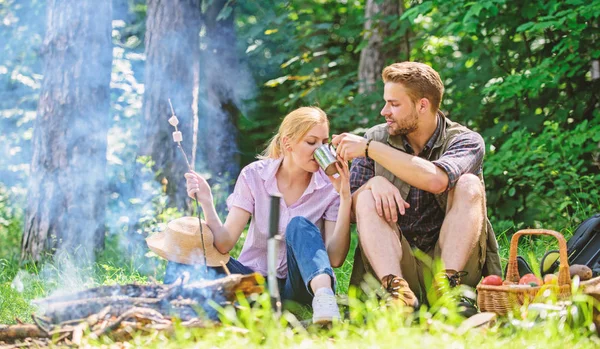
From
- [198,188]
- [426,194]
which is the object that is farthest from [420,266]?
[198,188]

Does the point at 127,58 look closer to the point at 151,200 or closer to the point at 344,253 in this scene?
the point at 151,200

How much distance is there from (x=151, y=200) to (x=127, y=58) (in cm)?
239

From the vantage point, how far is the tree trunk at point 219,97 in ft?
24.6

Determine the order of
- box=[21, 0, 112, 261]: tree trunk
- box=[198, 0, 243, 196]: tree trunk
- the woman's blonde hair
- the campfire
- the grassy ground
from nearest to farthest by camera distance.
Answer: the grassy ground
the campfire
the woman's blonde hair
box=[21, 0, 112, 261]: tree trunk
box=[198, 0, 243, 196]: tree trunk

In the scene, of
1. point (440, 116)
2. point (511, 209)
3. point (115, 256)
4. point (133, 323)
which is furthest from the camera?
point (511, 209)

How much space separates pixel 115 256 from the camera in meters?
5.39

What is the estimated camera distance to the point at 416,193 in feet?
12.1

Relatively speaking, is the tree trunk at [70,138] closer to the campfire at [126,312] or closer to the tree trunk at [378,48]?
the campfire at [126,312]

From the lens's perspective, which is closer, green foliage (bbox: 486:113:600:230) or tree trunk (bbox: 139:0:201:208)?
green foliage (bbox: 486:113:600:230)

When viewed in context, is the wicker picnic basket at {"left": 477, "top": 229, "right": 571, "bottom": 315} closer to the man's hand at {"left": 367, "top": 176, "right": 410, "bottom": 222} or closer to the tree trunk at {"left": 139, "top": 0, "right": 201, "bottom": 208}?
the man's hand at {"left": 367, "top": 176, "right": 410, "bottom": 222}

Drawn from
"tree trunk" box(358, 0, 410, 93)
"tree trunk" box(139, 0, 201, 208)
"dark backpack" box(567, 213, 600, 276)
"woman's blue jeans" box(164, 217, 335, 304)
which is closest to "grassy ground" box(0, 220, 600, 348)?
"woman's blue jeans" box(164, 217, 335, 304)

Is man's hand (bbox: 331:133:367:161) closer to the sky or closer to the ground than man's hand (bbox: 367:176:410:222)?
closer to the sky

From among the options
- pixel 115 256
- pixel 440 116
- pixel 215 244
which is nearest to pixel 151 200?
pixel 115 256

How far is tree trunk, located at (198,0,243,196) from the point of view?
24.6 feet
